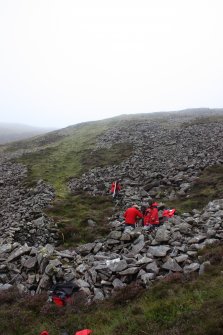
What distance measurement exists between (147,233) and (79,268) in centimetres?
442

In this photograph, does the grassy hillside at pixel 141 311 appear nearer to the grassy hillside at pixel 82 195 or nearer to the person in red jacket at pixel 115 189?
the grassy hillside at pixel 82 195

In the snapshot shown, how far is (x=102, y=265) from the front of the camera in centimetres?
1342

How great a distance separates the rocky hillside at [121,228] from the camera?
42.1 feet

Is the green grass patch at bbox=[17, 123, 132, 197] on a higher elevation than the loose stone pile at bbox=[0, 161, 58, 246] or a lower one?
higher

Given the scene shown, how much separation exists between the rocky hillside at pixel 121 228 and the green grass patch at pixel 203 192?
69 centimetres

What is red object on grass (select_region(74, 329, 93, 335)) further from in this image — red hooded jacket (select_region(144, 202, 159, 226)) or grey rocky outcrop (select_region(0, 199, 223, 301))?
red hooded jacket (select_region(144, 202, 159, 226))

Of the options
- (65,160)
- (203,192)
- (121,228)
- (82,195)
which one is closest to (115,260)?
(121,228)

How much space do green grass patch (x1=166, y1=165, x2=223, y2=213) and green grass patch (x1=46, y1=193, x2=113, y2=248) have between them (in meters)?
5.02

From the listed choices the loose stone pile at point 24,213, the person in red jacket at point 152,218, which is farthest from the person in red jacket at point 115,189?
the person in red jacket at point 152,218

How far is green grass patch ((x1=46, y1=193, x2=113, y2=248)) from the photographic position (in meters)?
19.0

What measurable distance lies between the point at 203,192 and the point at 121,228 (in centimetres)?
734

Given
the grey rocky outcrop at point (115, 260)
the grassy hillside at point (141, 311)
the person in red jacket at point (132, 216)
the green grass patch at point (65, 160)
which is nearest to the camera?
the grassy hillside at point (141, 311)

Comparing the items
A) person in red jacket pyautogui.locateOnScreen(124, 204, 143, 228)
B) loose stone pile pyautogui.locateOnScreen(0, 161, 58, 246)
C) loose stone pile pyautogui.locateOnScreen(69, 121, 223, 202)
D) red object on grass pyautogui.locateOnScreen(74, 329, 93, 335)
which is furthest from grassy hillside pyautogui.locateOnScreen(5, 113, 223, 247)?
red object on grass pyautogui.locateOnScreen(74, 329, 93, 335)

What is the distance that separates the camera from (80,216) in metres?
22.5
